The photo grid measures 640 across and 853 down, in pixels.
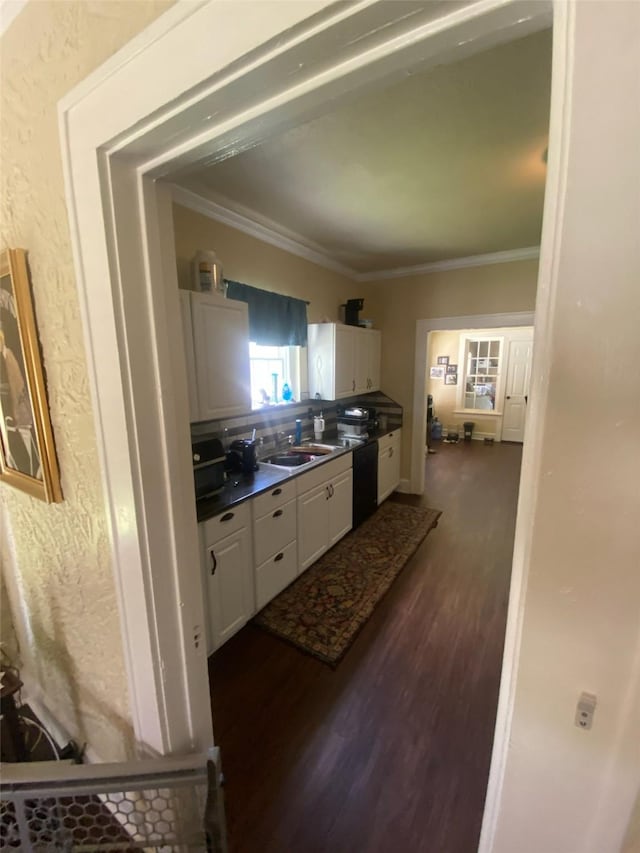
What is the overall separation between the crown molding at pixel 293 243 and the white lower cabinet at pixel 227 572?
1.81 meters

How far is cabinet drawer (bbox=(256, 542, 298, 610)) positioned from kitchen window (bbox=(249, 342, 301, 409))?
1203 mm

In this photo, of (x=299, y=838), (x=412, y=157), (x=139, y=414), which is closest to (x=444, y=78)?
(x=412, y=157)

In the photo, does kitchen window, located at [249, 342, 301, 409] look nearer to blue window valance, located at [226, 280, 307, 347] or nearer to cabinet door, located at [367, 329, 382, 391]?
blue window valance, located at [226, 280, 307, 347]

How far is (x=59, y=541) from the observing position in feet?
3.79

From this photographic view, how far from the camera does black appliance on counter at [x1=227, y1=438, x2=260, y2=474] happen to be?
247 centimetres

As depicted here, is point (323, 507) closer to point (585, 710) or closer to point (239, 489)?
point (239, 489)

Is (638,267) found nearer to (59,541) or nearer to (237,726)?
(59,541)

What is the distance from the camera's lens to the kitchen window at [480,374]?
6.86 meters

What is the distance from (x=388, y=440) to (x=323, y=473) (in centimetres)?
139

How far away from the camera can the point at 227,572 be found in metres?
1.97

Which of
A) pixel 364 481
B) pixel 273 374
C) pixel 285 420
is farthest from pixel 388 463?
pixel 273 374

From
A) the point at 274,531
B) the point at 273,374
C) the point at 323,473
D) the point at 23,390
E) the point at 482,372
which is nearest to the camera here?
the point at 23,390

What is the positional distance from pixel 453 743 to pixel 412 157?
9.31ft

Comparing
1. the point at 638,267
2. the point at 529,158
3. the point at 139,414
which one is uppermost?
the point at 529,158
